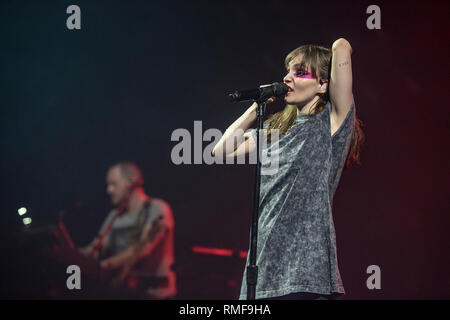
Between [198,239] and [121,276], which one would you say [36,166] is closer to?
[121,276]

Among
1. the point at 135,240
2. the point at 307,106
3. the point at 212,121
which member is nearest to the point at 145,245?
the point at 135,240

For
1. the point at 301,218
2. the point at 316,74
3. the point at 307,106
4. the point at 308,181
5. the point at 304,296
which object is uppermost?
the point at 316,74

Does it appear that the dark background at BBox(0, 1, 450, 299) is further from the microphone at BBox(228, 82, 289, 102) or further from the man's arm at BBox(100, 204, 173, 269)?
the microphone at BBox(228, 82, 289, 102)

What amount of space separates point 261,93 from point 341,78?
0.26 m

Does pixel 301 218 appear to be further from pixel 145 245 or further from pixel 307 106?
pixel 145 245

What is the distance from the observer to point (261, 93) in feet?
5.47

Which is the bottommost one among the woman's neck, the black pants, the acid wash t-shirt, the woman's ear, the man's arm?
the man's arm

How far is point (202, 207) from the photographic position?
3.67 meters

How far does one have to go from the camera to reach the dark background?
3.60m

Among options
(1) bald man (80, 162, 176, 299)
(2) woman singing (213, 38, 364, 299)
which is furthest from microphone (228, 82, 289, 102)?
(1) bald man (80, 162, 176, 299)

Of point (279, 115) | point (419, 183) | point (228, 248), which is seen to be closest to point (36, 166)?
point (228, 248)

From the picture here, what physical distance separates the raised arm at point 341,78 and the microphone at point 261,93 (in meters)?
0.16
